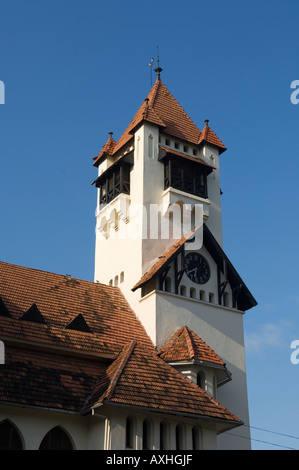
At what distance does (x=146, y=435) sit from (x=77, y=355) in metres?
4.93

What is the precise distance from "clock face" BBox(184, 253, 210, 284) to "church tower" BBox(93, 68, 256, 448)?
5 cm

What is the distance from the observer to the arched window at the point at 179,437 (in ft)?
77.0

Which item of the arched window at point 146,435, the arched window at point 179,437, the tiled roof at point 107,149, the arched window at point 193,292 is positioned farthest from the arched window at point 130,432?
the tiled roof at point 107,149

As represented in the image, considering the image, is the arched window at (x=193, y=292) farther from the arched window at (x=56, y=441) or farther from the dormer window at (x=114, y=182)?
the arched window at (x=56, y=441)

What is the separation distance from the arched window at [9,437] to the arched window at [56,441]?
891 mm

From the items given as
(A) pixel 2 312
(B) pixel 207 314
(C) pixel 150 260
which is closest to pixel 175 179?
(C) pixel 150 260

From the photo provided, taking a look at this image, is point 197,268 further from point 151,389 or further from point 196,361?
point 151,389

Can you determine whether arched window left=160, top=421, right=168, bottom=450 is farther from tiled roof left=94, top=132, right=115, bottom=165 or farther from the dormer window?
tiled roof left=94, top=132, right=115, bottom=165

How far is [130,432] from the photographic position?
75.0 ft

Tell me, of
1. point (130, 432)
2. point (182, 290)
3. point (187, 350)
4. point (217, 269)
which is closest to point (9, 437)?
point (130, 432)

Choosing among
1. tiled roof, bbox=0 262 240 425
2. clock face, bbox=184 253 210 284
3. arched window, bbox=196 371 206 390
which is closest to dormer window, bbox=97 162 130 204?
clock face, bbox=184 253 210 284

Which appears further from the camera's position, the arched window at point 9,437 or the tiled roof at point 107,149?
the tiled roof at point 107,149
